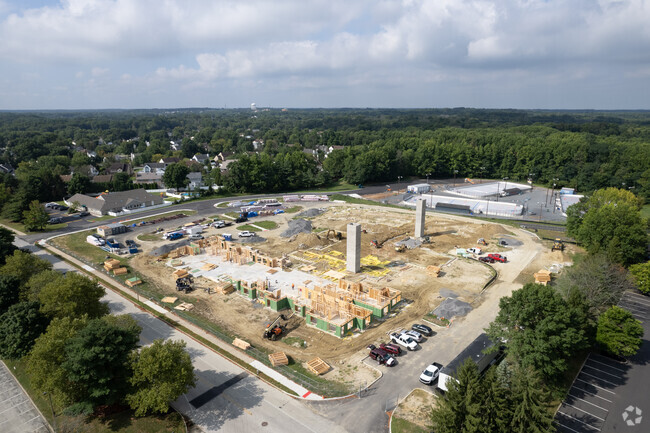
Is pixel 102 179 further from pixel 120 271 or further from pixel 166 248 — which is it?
pixel 120 271

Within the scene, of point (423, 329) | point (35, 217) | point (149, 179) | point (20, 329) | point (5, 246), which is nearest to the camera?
point (20, 329)

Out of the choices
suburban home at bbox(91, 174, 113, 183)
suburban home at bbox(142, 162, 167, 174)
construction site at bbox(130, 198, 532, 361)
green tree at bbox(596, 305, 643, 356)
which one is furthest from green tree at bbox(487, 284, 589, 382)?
suburban home at bbox(142, 162, 167, 174)

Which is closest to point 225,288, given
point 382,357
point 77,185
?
point 382,357

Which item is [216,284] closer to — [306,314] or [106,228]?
[306,314]

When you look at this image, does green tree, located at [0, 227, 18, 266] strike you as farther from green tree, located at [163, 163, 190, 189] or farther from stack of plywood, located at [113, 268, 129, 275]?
green tree, located at [163, 163, 190, 189]

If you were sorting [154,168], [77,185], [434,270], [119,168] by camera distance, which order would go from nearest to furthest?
[434,270] < [77,185] < [119,168] < [154,168]

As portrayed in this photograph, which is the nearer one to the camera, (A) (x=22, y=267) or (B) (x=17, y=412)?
(B) (x=17, y=412)
